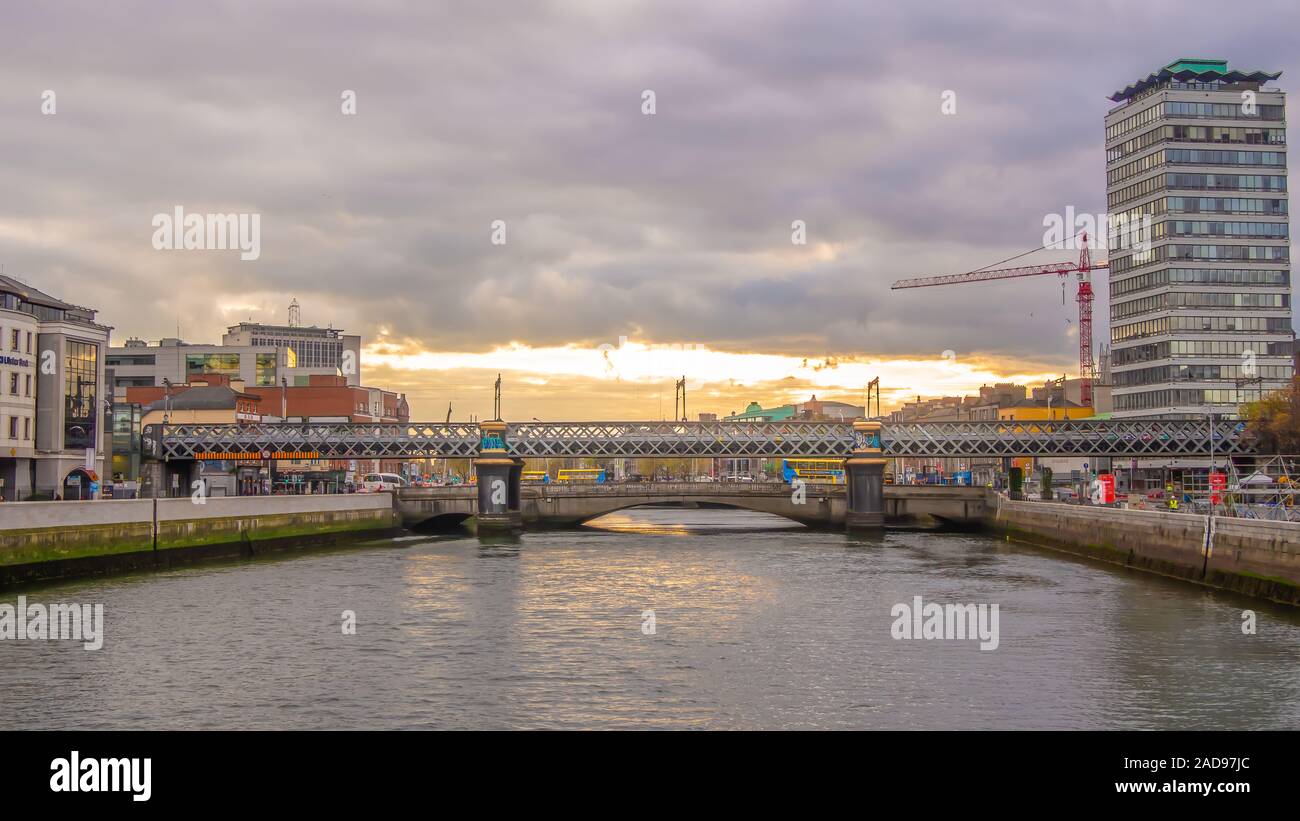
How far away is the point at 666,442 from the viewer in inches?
4909

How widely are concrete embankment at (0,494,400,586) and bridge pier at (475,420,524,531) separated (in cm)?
1948

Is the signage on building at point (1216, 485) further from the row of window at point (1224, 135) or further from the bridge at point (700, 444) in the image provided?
the row of window at point (1224, 135)

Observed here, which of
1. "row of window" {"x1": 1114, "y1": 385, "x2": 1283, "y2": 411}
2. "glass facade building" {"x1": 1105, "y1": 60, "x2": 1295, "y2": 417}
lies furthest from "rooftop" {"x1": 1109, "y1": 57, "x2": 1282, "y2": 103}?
"row of window" {"x1": 1114, "y1": 385, "x2": 1283, "y2": 411}

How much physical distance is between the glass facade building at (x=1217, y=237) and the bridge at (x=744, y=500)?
42.2 meters

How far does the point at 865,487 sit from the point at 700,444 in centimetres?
1794

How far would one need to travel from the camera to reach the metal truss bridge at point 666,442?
120062mm

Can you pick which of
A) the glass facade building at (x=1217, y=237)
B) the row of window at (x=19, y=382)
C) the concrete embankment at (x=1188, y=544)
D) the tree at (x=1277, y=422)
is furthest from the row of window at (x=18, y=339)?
the glass facade building at (x=1217, y=237)

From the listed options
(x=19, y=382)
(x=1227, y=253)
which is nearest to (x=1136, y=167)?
(x=1227, y=253)

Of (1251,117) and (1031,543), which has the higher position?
→ (1251,117)

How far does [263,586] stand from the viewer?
179 ft

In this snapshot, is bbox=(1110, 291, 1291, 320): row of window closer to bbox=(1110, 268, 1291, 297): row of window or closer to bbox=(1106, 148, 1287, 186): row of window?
bbox=(1110, 268, 1291, 297): row of window
